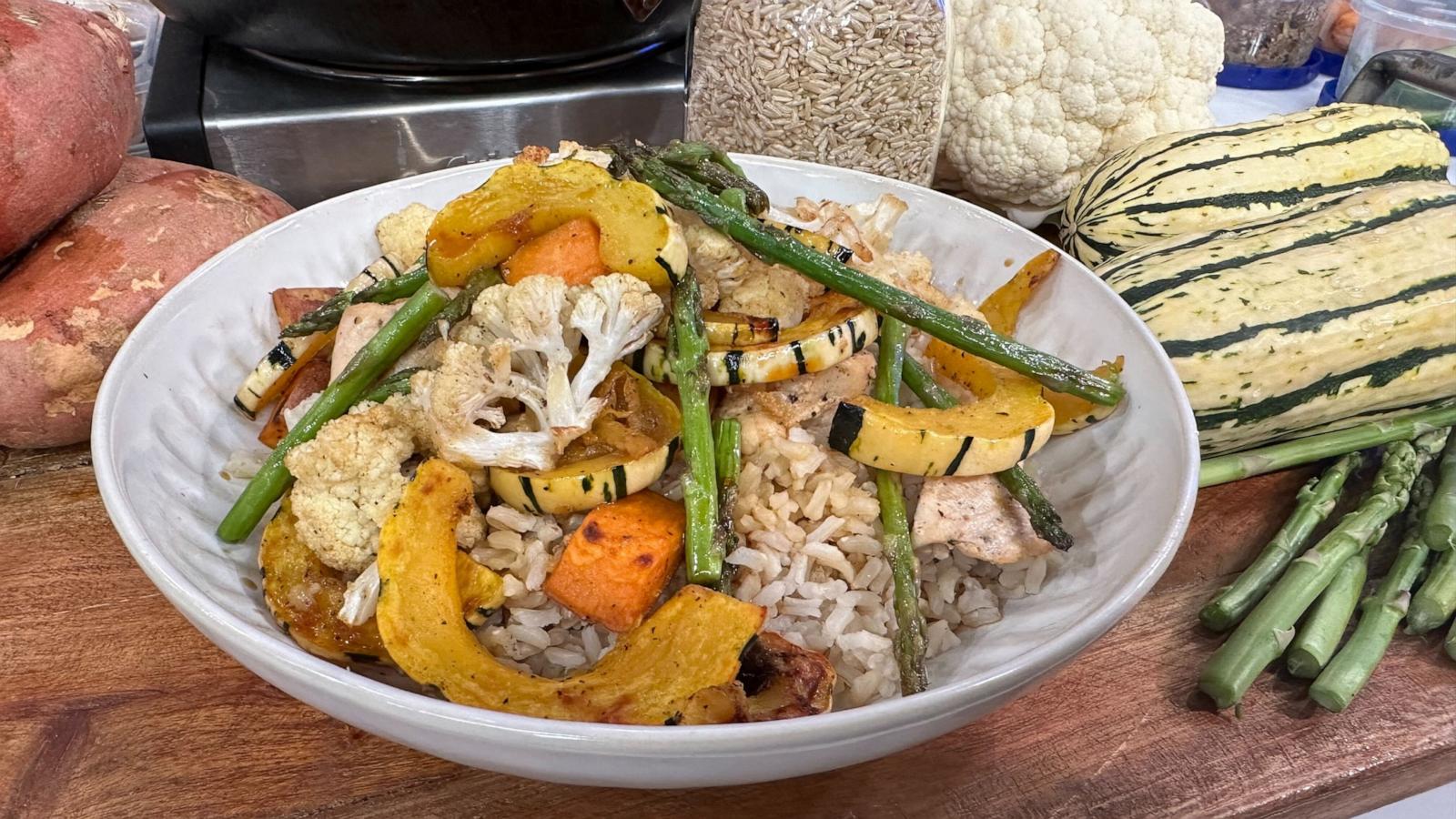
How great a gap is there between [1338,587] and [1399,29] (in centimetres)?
292

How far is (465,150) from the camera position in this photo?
2.37 metres

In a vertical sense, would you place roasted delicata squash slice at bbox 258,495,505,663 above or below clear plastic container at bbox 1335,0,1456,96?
below

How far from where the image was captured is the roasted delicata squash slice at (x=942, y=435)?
4.09 feet

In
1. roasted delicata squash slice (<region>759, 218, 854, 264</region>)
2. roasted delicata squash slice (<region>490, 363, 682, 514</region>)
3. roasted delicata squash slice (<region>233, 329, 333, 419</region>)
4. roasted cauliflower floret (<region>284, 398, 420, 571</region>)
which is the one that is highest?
roasted delicata squash slice (<region>759, 218, 854, 264</region>)

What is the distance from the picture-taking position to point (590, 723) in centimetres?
88

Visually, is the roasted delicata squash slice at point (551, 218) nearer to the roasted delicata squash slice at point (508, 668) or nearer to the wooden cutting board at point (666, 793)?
the roasted delicata squash slice at point (508, 668)

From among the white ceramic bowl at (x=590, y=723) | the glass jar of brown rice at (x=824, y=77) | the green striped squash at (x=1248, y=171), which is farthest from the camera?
the green striped squash at (x=1248, y=171)

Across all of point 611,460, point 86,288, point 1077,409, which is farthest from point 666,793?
point 86,288

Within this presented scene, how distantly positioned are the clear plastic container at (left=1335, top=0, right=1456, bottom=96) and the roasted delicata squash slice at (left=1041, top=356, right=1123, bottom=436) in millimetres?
2733

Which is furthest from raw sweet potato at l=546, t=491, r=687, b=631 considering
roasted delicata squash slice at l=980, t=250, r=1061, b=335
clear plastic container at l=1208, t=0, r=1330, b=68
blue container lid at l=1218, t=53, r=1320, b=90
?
blue container lid at l=1218, t=53, r=1320, b=90

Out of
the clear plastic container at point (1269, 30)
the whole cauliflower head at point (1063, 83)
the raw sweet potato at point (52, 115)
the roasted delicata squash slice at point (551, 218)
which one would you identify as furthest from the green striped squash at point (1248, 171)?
the raw sweet potato at point (52, 115)

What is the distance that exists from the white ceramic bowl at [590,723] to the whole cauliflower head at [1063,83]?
2.61ft

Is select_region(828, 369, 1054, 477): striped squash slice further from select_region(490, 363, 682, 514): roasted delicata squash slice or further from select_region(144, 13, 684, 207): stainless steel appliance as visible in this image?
select_region(144, 13, 684, 207): stainless steel appliance

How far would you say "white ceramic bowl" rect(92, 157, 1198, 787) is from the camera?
34.8 inches
